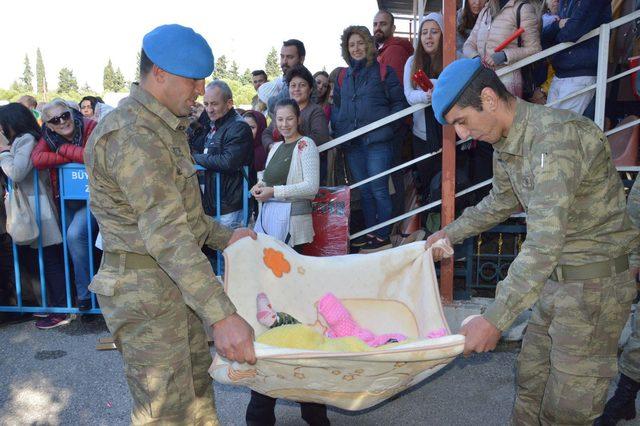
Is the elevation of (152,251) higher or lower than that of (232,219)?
higher

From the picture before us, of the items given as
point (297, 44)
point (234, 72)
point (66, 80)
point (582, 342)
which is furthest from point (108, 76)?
point (582, 342)

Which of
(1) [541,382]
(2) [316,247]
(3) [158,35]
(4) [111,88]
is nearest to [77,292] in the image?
(2) [316,247]

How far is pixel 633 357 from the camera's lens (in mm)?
3098

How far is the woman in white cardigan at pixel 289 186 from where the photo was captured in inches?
161

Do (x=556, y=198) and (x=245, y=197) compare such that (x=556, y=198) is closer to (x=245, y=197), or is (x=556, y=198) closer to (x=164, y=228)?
(x=164, y=228)

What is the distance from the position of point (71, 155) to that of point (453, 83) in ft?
11.4

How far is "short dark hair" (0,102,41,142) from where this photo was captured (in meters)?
4.82

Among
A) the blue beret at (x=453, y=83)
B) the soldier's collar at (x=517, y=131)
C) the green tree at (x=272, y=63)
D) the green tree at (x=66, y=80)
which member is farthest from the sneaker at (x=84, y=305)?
the green tree at (x=66, y=80)

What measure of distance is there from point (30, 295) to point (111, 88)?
7113cm

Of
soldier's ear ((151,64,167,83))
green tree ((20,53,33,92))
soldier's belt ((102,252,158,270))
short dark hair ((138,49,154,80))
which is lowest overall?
soldier's belt ((102,252,158,270))

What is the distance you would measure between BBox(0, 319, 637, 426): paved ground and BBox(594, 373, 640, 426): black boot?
1.79 ft

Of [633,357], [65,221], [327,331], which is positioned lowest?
[633,357]

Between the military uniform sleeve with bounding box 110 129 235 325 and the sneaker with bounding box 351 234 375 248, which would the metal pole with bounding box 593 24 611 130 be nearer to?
the sneaker with bounding box 351 234 375 248

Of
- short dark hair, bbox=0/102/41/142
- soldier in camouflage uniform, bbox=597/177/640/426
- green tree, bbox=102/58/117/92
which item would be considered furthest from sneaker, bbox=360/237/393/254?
green tree, bbox=102/58/117/92
